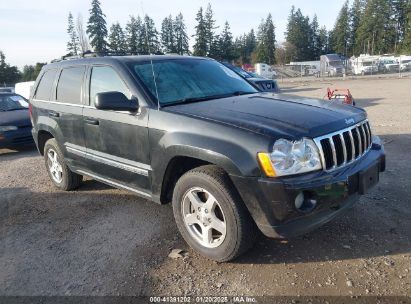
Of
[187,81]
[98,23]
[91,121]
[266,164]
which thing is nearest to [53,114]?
[91,121]

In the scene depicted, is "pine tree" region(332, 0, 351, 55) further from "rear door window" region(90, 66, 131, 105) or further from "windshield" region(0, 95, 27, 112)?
"rear door window" region(90, 66, 131, 105)

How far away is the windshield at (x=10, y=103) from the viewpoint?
975cm

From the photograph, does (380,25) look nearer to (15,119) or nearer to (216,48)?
(216,48)

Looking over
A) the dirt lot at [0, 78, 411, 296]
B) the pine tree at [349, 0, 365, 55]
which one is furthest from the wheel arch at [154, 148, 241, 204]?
the pine tree at [349, 0, 365, 55]

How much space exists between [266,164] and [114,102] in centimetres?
164

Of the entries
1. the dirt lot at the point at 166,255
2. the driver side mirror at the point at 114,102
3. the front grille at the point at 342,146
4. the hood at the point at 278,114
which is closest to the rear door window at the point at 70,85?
the driver side mirror at the point at 114,102

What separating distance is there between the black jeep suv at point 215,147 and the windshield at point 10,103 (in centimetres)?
580

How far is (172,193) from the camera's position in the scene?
386 centimetres

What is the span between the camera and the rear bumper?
8578mm

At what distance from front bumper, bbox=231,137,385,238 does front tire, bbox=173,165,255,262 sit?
0.13m

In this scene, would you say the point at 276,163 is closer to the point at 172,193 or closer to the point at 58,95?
the point at 172,193

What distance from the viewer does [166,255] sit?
11.9 feet

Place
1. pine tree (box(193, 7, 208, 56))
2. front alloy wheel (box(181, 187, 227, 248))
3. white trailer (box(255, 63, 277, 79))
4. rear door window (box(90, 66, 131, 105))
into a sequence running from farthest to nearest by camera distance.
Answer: pine tree (box(193, 7, 208, 56)), white trailer (box(255, 63, 277, 79)), rear door window (box(90, 66, 131, 105)), front alloy wheel (box(181, 187, 227, 248))

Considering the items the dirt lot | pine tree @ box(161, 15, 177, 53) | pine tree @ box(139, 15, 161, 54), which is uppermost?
pine tree @ box(161, 15, 177, 53)
